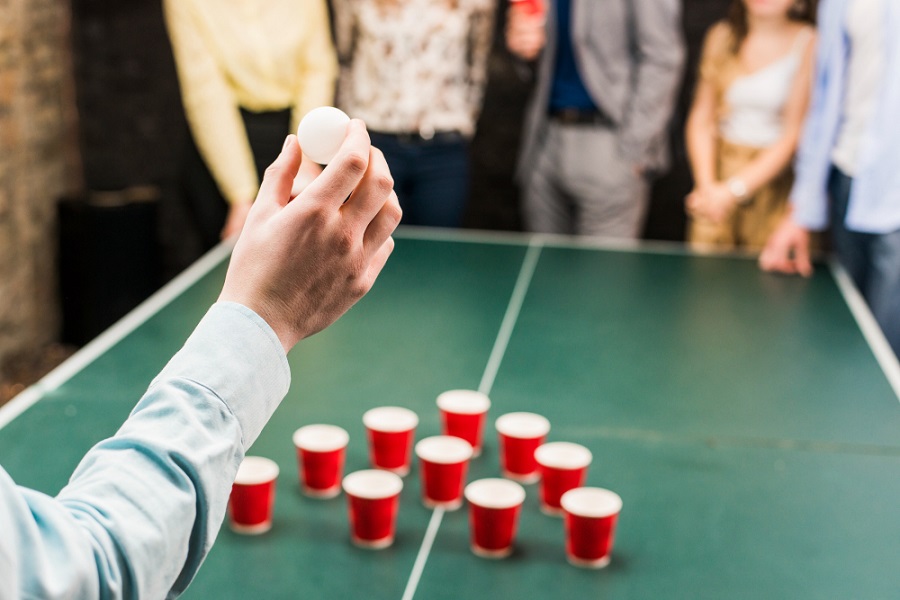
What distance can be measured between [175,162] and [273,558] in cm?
387

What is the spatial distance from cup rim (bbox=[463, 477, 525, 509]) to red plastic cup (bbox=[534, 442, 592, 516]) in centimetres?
6

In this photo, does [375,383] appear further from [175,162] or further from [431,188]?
[175,162]

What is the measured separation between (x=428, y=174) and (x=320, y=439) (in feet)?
6.67

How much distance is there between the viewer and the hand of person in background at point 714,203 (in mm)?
3510

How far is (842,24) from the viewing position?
2.91 metres

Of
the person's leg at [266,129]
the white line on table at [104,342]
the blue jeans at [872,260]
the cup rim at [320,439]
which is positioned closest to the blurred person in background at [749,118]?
the blue jeans at [872,260]

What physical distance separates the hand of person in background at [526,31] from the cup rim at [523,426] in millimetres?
1825

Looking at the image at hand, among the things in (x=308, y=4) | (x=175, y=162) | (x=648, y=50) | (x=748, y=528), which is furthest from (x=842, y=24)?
(x=175, y=162)

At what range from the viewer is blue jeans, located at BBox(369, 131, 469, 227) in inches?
141

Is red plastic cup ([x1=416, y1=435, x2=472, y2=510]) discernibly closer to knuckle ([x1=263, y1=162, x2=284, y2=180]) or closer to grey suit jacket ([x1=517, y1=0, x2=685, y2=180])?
knuckle ([x1=263, y1=162, x2=284, y2=180])

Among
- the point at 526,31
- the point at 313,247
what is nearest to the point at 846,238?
the point at 526,31

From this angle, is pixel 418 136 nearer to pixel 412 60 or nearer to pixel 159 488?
pixel 412 60

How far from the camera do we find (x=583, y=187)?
3.76 metres

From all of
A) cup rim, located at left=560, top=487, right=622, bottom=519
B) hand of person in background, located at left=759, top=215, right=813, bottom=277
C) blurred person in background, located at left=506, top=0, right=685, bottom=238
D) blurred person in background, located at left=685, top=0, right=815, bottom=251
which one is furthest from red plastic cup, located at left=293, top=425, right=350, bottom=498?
blurred person in background, located at left=685, top=0, right=815, bottom=251
